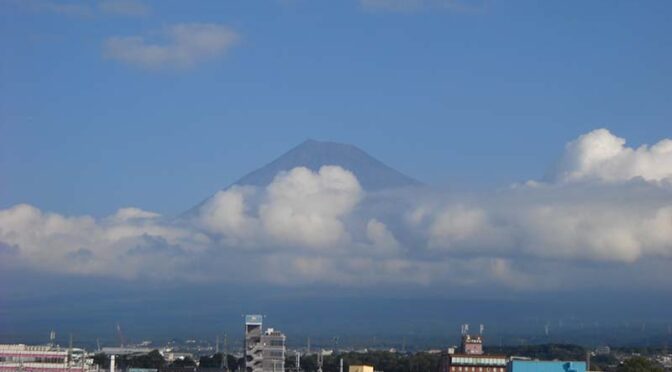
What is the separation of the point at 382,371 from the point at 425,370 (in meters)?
A: 9.55

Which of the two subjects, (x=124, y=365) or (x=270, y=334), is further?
(x=124, y=365)

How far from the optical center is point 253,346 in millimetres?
107938

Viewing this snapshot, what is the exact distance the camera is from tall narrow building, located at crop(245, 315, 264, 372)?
352 ft

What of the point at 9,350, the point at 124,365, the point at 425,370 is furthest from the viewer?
the point at 124,365

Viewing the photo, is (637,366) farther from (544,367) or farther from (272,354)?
(272,354)

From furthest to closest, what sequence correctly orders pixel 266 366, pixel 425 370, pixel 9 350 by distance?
pixel 425 370, pixel 9 350, pixel 266 366

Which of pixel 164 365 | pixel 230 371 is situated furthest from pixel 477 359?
pixel 164 365

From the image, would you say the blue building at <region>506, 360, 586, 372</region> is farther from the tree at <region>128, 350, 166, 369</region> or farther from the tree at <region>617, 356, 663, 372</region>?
the tree at <region>128, 350, 166, 369</region>

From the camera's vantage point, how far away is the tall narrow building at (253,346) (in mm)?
107375

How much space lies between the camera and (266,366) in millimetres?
107062

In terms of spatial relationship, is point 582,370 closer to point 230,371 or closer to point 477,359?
point 477,359

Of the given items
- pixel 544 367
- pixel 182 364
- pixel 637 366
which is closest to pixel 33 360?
pixel 182 364

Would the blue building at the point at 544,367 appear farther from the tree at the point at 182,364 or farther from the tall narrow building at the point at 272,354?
the tree at the point at 182,364

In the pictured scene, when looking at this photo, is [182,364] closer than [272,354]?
No
